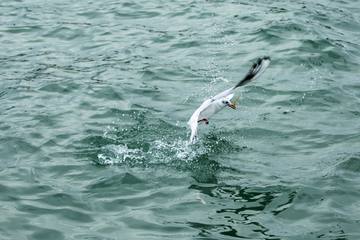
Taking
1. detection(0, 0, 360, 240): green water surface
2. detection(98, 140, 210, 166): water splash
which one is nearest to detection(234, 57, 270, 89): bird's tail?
detection(0, 0, 360, 240): green water surface

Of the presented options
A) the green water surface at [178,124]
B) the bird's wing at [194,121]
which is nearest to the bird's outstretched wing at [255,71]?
the bird's wing at [194,121]

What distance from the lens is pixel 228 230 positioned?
4.39 meters

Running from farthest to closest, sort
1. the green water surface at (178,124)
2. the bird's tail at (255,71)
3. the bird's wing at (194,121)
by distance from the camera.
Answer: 1. the bird's wing at (194,121)
2. the bird's tail at (255,71)
3. the green water surface at (178,124)

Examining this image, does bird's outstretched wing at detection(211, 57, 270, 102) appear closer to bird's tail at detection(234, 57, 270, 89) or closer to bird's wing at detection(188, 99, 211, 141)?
bird's tail at detection(234, 57, 270, 89)

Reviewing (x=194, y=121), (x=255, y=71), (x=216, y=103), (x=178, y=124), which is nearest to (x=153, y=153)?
(x=194, y=121)

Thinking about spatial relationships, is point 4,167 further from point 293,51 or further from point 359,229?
point 293,51

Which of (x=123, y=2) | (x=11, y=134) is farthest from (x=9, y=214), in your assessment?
(x=123, y=2)

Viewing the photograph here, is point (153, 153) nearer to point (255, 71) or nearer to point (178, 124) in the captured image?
point (178, 124)

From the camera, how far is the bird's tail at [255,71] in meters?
5.61

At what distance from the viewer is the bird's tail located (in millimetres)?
Result: 5605

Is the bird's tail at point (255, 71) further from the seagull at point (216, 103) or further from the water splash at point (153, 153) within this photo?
the water splash at point (153, 153)

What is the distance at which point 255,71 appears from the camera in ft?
18.5

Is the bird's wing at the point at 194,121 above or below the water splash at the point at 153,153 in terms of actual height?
above

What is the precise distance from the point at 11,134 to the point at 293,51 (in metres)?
6.61
